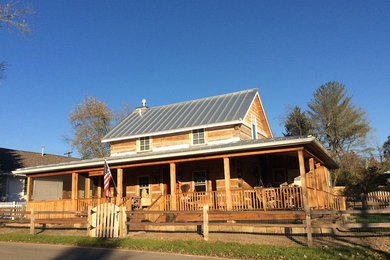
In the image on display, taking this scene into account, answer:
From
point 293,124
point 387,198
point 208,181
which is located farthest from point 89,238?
point 293,124

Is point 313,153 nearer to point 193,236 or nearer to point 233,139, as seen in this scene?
point 233,139

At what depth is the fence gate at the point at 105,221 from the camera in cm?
1296

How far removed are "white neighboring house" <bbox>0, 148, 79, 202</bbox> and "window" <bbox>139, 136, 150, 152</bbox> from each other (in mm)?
10059

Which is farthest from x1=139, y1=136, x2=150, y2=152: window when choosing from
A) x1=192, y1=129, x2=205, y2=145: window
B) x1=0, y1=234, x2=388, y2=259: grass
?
x1=0, y1=234, x2=388, y2=259: grass

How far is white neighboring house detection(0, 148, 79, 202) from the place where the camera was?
997 inches

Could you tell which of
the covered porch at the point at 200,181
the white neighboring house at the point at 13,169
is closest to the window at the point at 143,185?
the covered porch at the point at 200,181

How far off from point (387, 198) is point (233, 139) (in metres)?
14.4

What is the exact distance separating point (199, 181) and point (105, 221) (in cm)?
768

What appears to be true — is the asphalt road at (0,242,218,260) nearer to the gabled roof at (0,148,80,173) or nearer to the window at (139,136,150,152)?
the window at (139,136,150,152)


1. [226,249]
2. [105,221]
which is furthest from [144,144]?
[226,249]

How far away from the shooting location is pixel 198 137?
20.5 meters

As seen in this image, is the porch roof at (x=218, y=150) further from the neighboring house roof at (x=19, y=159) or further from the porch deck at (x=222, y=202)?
the neighboring house roof at (x=19, y=159)

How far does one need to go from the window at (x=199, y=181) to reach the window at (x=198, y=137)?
1937 millimetres

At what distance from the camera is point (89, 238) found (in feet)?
42.4
